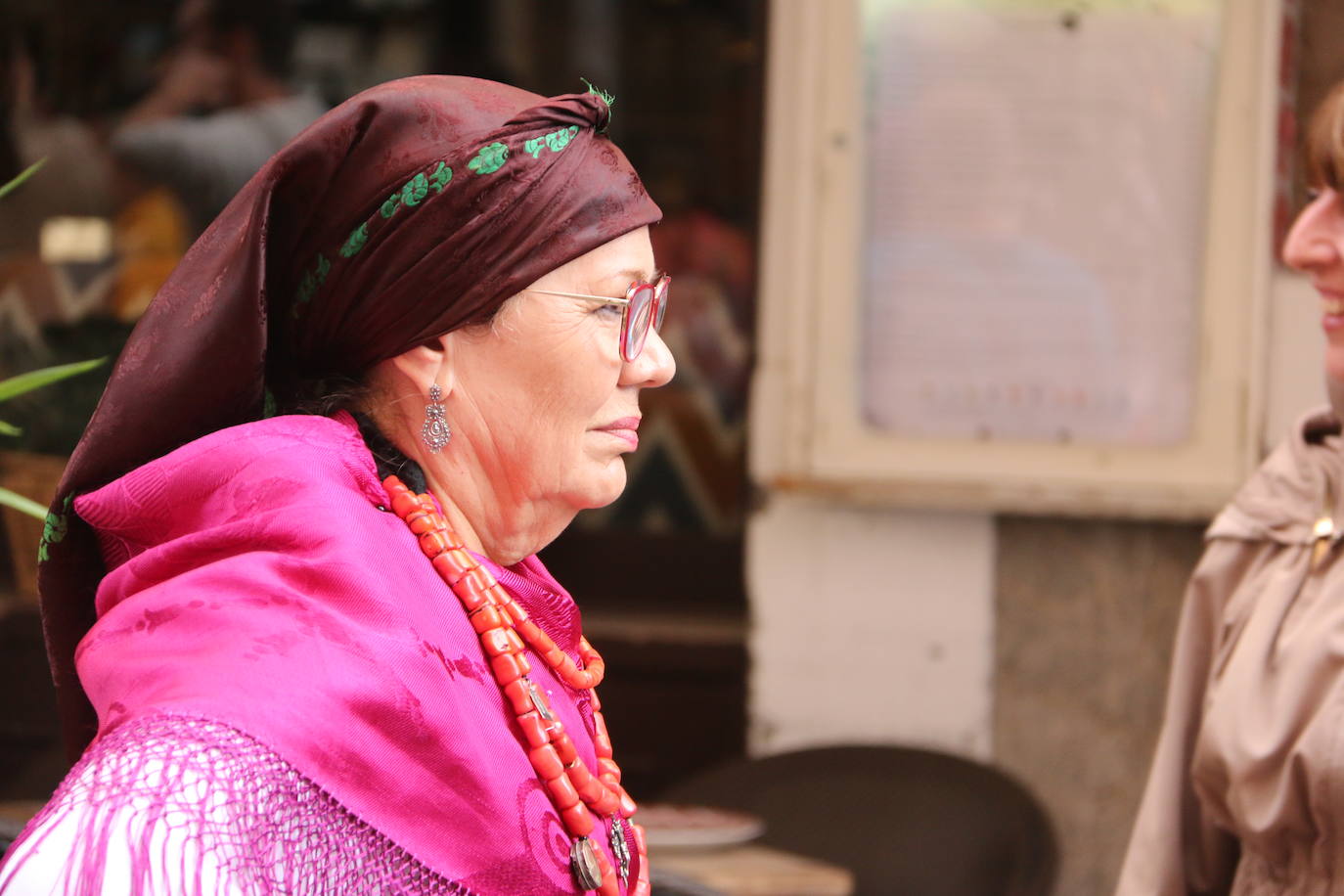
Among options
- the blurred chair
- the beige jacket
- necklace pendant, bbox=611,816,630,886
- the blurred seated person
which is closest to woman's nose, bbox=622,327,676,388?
necklace pendant, bbox=611,816,630,886

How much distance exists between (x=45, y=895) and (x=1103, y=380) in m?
3.11

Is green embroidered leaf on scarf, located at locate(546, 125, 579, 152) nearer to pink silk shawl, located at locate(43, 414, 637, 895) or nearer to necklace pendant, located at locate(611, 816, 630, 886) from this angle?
pink silk shawl, located at locate(43, 414, 637, 895)

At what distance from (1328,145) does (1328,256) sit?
0.49 feet

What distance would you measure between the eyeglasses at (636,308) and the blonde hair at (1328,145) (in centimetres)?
106

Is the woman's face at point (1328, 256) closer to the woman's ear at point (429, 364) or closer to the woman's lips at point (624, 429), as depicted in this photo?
the woman's lips at point (624, 429)

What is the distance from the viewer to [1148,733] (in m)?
3.95

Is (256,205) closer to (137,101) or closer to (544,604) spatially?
(544,604)

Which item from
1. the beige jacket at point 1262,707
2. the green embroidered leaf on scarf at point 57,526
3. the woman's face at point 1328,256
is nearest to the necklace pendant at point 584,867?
the green embroidered leaf on scarf at point 57,526

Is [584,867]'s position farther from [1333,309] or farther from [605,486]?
[1333,309]

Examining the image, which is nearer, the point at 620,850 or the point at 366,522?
the point at 366,522

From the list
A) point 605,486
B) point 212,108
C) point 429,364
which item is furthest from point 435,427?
point 212,108

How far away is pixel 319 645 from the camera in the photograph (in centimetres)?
127

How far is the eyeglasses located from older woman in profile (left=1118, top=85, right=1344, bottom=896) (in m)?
1.05

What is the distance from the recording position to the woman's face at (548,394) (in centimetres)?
153
